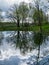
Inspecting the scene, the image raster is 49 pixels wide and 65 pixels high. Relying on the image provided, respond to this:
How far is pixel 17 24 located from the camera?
81.8 meters

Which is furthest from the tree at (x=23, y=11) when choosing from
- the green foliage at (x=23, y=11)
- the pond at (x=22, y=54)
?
the pond at (x=22, y=54)

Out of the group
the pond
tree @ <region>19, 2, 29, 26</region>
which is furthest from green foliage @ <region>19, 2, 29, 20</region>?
the pond

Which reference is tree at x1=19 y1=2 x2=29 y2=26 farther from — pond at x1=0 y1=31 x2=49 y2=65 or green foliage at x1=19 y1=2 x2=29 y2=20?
pond at x1=0 y1=31 x2=49 y2=65

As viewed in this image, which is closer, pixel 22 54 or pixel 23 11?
pixel 22 54

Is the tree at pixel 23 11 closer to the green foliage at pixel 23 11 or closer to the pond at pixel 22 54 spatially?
the green foliage at pixel 23 11

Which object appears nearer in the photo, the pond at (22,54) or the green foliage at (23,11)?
the pond at (22,54)

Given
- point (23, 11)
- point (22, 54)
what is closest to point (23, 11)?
point (23, 11)

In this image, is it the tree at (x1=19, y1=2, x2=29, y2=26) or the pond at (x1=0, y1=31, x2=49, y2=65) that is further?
the tree at (x1=19, y1=2, x2=29, y2=26)

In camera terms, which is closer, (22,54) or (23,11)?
(22,54)

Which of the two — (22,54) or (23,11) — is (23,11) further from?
(22,54)

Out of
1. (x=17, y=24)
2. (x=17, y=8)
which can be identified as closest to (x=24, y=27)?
Result: (x=17, y=24)

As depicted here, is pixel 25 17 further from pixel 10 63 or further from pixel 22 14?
pixel 10 63

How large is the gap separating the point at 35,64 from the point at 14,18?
7017 cm

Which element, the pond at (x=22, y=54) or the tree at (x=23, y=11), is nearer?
the pond at (x=22, y=54)
